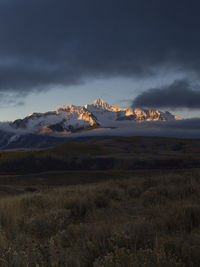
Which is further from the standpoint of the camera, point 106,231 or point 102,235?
point 106,231

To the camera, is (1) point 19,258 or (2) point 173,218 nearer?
(1) point 19,258

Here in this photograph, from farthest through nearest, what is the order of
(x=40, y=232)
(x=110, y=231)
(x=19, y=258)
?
(x=40, y=232) < (x=110, y=231) < (x=19, y=258)

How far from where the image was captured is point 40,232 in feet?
22.6

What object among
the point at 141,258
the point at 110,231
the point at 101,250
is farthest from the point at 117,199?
the point at 141,258

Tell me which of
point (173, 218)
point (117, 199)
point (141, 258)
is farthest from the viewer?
point (117, 199)

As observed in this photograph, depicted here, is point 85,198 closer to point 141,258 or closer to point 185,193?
point 185,193

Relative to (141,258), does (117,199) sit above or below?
below

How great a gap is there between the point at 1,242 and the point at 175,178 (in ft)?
34.7

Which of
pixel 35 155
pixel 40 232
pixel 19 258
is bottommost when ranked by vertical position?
pixel 35 155

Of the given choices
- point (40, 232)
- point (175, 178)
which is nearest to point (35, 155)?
point (175, 178)

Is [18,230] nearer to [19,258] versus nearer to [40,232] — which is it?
[40,232]

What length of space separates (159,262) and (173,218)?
8.92 ft

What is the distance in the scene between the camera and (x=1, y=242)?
5777 millimetres

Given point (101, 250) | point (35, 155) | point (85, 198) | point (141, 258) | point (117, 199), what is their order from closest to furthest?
point (141, 258) < point (101, 250) < point (85, 198) < point (117, 199) < point (35, 155)
